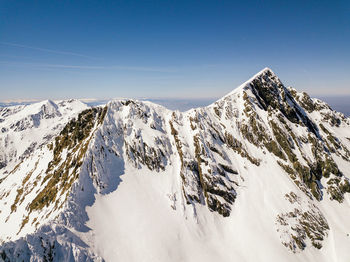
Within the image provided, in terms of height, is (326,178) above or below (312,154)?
below

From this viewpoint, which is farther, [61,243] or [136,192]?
[136,192]

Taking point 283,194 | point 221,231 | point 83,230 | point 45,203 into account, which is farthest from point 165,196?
point 283,194

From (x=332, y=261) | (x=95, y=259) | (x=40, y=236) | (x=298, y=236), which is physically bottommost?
(x=332, y=261)

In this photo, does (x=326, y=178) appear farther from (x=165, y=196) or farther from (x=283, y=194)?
(x=165, y=196)

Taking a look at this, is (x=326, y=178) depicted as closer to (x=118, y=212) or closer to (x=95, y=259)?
(x=118, y=212)

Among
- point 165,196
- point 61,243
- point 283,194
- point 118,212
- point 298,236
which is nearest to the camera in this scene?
point 61,243

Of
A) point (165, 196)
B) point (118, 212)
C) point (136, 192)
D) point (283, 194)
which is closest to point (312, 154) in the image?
point (283, 194)

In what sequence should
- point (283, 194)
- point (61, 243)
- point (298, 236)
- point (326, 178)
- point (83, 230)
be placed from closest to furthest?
point (61, 243) < point (83, 230) < point (298, 236) < point (283, 194) < point (326, 178)
